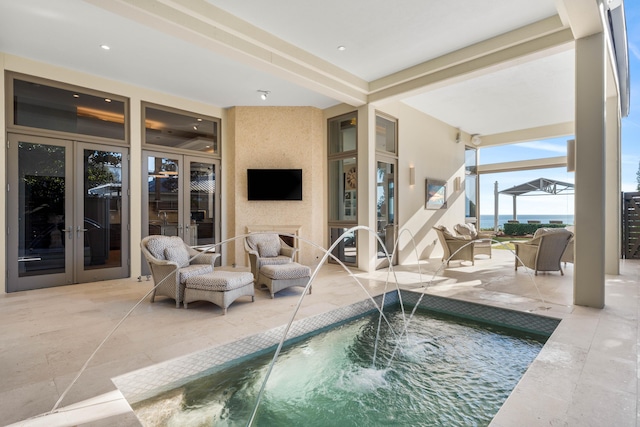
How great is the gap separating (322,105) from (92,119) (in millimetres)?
4181

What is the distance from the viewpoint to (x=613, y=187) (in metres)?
5.96

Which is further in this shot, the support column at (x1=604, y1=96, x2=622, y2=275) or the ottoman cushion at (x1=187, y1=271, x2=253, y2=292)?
the support column at (x1=604, y1=96, x2=622, y2=275)

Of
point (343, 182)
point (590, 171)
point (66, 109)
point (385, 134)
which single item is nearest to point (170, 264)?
point (66, 109)

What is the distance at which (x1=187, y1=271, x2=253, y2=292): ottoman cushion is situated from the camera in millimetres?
3727

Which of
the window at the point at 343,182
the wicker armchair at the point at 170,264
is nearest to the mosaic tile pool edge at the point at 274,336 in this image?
the wicker armchair at the point at 170,264

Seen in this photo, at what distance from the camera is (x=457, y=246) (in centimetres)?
688

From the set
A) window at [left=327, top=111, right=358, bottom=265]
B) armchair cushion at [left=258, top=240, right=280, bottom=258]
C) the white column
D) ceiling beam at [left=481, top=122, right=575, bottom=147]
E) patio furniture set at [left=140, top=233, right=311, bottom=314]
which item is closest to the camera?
patio furniture set at [left=140, top=233, right=311, bottom=314]

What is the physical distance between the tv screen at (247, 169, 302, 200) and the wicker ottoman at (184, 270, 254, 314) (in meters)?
2.99

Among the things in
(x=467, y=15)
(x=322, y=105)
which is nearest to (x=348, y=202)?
(x=322, y=105)

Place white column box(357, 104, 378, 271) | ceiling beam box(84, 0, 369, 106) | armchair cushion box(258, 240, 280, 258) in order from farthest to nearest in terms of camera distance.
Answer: white column box(357, 104, 378, 271)
armchair cushion box(258, 240, 280, 258)
ceiling beam box(84, 0, 369, 106)

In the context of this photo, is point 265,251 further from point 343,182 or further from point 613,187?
point 613,187

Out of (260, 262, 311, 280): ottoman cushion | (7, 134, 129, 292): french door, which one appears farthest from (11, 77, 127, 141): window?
(260, 262, 311, 280): ottoman cushion

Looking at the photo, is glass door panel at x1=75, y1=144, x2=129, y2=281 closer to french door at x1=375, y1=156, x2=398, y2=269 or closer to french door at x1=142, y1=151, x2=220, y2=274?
french door at x1=142, y1=151, x2=220, y2=274

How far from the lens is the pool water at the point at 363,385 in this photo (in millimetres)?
2025
